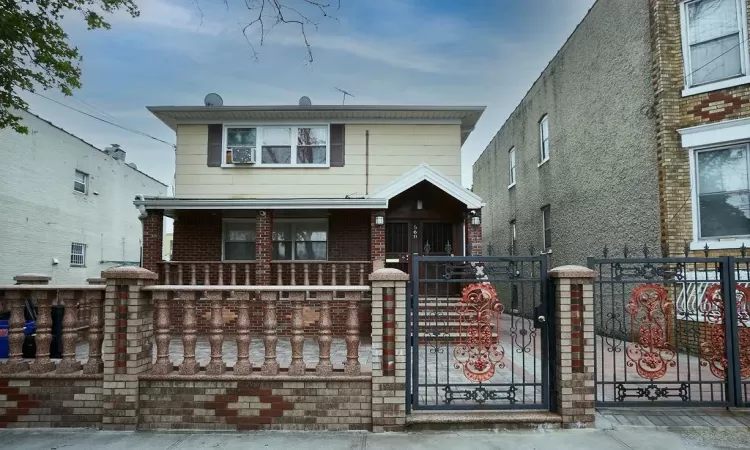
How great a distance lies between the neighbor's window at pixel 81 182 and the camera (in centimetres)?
1806

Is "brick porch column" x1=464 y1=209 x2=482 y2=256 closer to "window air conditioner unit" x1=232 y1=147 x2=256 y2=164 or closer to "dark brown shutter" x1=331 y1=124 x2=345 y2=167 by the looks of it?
"dark brown shutter" x1=331 y1=124 x2=345 y2=167

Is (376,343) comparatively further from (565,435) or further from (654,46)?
(654,46)

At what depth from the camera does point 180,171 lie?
12.6 m

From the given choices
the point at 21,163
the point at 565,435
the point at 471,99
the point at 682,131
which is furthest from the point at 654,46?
the point at 21,163

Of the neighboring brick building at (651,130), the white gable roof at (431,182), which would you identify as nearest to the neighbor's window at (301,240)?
the white gable roof at (431,182)

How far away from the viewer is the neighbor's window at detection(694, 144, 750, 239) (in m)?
8.17

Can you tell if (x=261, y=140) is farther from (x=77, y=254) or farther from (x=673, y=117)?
(x=77, y=254)

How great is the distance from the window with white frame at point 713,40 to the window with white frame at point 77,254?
2009 cm

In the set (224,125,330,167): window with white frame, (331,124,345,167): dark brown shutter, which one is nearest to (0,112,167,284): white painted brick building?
(224,125,330,167): window with white frame

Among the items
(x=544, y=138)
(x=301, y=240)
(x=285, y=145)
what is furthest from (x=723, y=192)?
(x=285, y=145)

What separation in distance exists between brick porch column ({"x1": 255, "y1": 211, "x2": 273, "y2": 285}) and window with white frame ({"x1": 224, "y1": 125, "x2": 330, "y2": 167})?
2.22 m

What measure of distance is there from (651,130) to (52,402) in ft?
34.6

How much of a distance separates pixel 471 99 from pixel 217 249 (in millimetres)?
8449

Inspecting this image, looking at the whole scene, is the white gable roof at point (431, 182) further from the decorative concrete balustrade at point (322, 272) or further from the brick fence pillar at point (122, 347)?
the brick fence pillar at point (122, 347)
